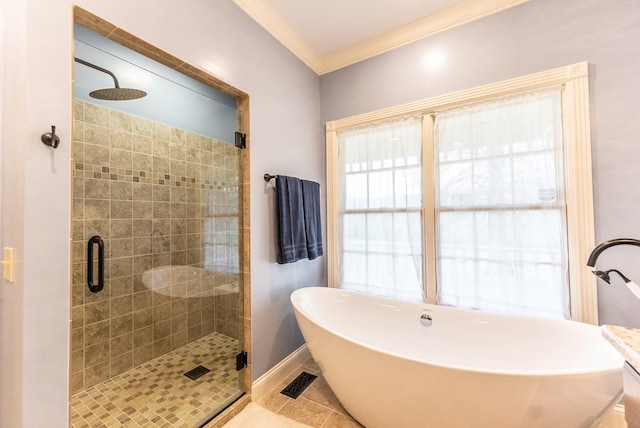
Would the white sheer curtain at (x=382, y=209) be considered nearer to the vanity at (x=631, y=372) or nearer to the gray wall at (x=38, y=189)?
the vanity at (x=631, y=372)

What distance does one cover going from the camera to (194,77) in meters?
1.59

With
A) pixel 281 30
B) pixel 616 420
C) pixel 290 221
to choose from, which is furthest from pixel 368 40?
pixel 616 420

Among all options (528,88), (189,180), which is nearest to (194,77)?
(189,180)

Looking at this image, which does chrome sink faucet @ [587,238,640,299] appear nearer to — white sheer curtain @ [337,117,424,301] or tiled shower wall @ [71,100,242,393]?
white sheer curtain @ [337,117,424,301]

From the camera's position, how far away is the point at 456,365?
1.53 m

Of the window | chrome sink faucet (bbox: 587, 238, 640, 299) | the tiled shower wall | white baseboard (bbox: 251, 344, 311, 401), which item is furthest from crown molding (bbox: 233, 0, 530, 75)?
white baseboard (bbox: 251, 344, 311, 401)

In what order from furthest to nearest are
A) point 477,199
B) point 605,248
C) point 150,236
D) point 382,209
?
point 382,209
point 150,236
point 477,199
point 605,248

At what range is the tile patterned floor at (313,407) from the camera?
62.7 inches

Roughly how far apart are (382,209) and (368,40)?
1.54 meters

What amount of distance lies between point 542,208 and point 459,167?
59cm

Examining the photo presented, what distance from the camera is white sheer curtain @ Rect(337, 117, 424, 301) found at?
2174 millimetres

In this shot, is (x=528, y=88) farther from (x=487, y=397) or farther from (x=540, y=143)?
(x=487, y=397)

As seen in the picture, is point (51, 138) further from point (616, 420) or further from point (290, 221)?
point (616, 420)

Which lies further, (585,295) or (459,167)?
(459,167)
